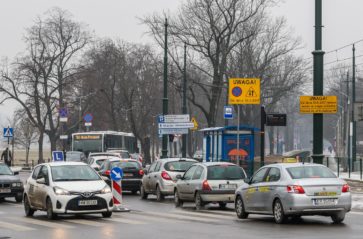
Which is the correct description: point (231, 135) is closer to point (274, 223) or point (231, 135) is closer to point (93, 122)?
point (274, 223)

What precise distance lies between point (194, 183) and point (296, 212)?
23.3ft

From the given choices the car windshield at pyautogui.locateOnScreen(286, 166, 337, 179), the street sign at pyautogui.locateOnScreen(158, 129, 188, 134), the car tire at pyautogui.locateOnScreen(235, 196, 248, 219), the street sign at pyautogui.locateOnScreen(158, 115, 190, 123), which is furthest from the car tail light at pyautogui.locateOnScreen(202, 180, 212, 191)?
the street sign at pyautogui.locateOnScreen(158, 115, 190, 123)

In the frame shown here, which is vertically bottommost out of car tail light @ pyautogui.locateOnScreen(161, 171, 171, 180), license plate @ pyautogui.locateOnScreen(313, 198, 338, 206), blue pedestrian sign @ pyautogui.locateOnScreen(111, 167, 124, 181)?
license plate @ pyautogui.locateOnScreen(313, 198, 338, 206)

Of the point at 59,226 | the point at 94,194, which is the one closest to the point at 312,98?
the point at 94,194

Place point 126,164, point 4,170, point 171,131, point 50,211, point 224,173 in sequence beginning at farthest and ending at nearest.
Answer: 1. point 171,131
2. point 126,164
3. point 4,170
4. point 224,173
5. point 50,211

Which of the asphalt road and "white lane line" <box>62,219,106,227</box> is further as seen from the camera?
"white lane line" <box>62,219,106,227</box>

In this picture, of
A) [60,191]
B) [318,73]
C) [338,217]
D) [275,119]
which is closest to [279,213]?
[338,217]

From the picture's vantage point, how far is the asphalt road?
16.6 m

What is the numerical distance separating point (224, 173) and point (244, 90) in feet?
29.0

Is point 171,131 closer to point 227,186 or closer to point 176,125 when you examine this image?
point 176,125

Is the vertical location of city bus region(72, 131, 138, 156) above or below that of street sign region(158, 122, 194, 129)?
below

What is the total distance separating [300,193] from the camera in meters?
18.5

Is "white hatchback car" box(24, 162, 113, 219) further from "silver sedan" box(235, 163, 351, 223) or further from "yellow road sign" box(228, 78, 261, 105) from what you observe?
"yellow road sign" box(228, 78, 261, 105)

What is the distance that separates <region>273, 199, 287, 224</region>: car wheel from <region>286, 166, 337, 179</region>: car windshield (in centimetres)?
68
